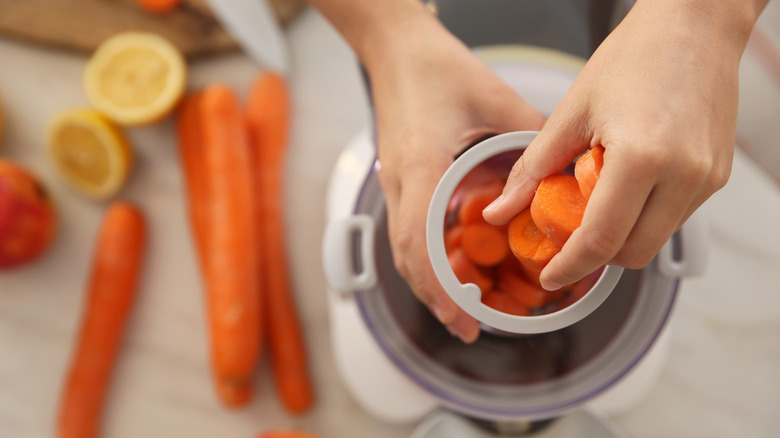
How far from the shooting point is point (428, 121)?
41cm

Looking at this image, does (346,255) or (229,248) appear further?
(229,248)

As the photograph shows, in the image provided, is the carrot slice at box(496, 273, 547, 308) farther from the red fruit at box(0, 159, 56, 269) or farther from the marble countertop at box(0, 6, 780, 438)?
the red fruit at box(0, 159, 56, 269)

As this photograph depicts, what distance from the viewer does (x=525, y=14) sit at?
0.60 meters

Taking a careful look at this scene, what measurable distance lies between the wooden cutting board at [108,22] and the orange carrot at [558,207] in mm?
712

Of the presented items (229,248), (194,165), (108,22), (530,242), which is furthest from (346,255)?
(108,22)

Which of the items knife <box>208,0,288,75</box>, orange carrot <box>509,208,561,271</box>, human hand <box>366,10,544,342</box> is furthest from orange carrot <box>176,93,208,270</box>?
orange carrot <box>509,208,561,271</box>

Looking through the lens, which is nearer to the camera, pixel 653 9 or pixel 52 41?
pixel 653 9

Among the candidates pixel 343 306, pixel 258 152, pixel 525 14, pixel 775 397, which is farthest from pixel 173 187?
pixel 775 397

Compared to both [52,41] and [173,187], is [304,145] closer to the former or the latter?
[173,187]

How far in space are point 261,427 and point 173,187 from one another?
1.36 feet

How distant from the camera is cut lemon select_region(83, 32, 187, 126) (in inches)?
31.8

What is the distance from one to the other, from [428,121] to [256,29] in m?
0.53

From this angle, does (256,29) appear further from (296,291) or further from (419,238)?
(419,238)

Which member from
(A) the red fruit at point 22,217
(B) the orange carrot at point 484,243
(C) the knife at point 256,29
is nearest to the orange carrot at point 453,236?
(B) the orange carrot at point 484,243
